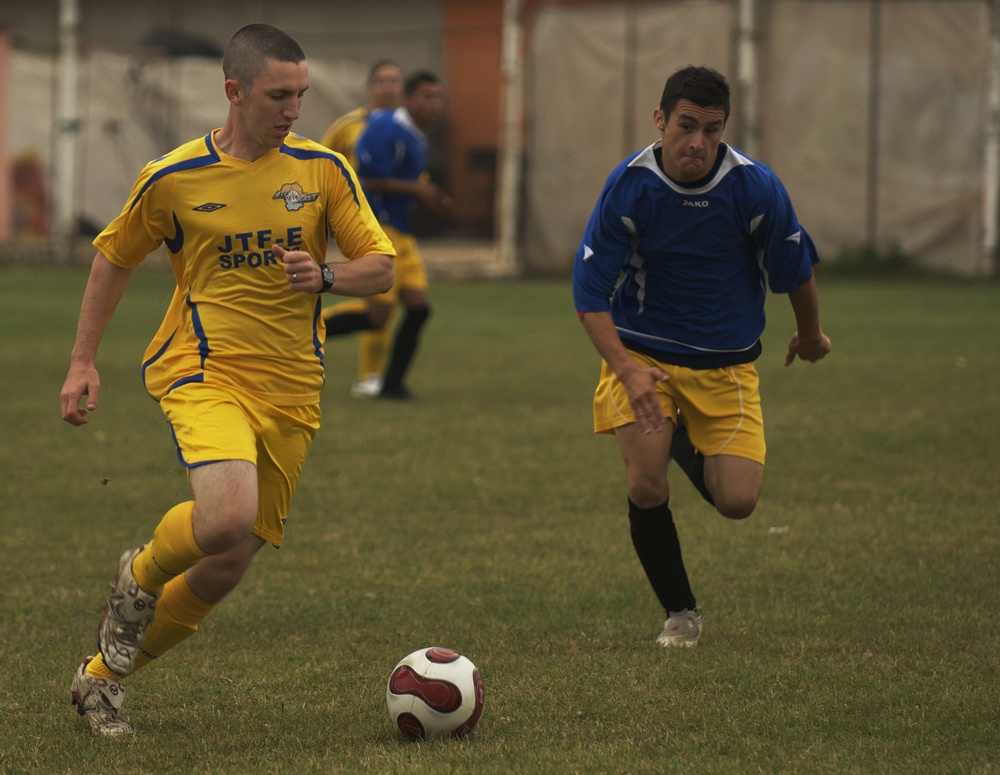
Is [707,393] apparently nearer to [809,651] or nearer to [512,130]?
[809,651]

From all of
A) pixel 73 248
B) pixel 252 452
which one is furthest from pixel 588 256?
pixel 73 248

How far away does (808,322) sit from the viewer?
5.38 meters

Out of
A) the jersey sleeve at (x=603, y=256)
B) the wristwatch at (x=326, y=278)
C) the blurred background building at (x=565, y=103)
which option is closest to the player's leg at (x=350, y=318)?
the jersey sleeve at (x=603, y=256)

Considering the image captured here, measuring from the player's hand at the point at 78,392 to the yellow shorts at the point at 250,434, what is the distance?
22 centimetres

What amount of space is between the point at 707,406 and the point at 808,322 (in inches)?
18.3

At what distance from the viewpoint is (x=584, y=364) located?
13297mm

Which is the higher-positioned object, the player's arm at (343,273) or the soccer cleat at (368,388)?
the player's arm at (343,273)

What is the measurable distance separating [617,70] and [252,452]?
1900 cm

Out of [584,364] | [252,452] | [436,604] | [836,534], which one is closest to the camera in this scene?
[252,452]

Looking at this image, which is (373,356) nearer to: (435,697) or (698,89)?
(698,89)

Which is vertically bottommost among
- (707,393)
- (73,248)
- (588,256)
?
(73,248)

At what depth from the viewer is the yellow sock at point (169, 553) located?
4230 mm

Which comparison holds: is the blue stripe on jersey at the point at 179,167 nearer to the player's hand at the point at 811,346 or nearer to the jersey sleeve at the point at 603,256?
the jersey sleeve at the point at 603,256

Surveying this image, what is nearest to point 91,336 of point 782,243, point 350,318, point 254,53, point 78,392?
point 78,392
